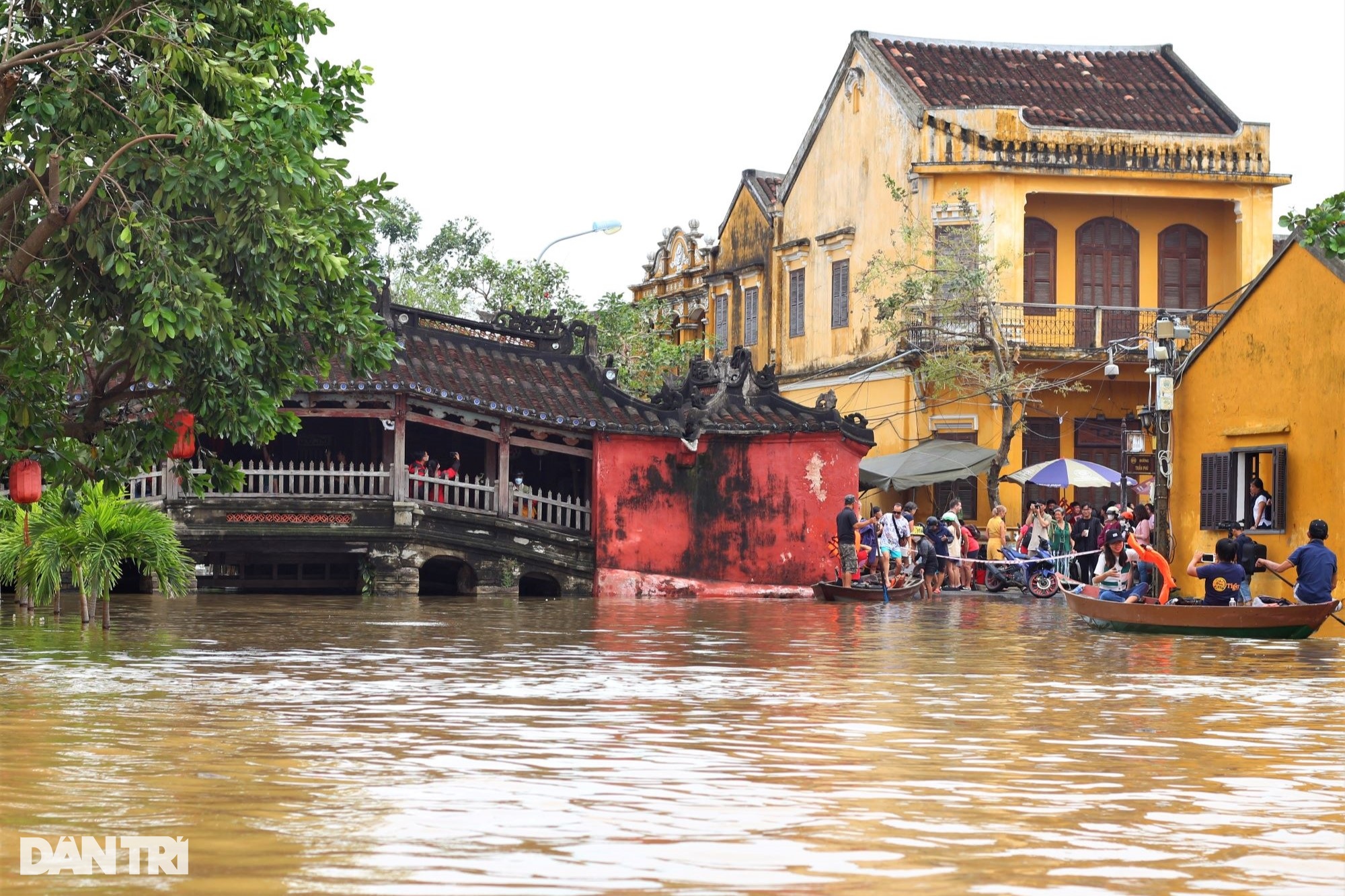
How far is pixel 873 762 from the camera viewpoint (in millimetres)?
9430

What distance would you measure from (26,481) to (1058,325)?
2425cm

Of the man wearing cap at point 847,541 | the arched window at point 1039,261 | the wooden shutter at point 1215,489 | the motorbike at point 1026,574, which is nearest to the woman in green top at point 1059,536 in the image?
the motorbike at point 1026,574

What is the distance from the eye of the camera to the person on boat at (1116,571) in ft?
74.3

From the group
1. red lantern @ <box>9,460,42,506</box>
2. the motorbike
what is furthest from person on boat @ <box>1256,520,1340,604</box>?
red lantern @ <box>9,460,42,506</box>

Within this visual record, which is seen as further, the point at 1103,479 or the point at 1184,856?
the point at 1103,479

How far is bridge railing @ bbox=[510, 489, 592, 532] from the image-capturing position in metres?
29.2

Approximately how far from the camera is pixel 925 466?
35375 mm

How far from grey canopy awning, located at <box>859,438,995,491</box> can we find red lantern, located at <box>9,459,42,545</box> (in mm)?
20172

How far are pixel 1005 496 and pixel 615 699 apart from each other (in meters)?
25.7

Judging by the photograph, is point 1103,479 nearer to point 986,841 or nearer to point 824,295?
point 824,295

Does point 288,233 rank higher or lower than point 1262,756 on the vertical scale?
higher

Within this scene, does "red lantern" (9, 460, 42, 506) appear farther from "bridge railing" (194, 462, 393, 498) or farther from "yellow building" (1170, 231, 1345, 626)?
"yellow building" (1170, 231, 1345, 626)

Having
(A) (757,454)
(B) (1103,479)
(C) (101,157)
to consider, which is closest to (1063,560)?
(B) (1103,479)

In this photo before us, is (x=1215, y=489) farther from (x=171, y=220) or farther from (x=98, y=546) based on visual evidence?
(x=171, y=220)
